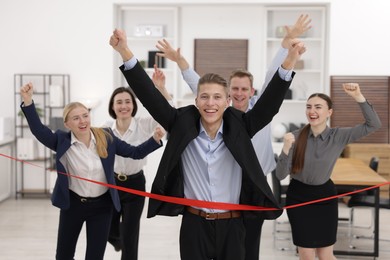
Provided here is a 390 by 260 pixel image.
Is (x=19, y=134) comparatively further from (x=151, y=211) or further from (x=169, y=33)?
(x=151, y=211)

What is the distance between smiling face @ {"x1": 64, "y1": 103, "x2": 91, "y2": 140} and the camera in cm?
399

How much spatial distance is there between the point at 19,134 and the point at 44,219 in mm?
1860

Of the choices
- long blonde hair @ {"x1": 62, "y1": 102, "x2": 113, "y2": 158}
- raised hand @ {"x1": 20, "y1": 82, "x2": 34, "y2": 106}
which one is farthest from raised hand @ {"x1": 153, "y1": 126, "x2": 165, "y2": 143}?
raised hand @ {"x1": 20, "y1": 82, "x2": 34, "y2": 106}

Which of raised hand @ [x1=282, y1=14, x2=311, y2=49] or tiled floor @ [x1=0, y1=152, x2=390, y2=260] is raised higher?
raised hand @ [x1=282, y1=14, x2=311, y2=49]

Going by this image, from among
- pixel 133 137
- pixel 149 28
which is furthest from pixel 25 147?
pixel 133 137

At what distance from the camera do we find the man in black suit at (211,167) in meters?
2.91

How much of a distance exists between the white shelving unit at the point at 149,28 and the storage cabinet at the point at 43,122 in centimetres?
90

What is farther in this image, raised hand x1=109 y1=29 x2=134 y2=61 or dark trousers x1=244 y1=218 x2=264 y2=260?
dark trousers x1=244 y1=218 x2=264 y2=260

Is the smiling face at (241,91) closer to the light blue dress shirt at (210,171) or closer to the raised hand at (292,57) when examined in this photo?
the light blue dress shirt at (210,171)

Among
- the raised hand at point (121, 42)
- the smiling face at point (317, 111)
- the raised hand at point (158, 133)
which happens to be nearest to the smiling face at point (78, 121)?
the raised hand at point (158, 133)

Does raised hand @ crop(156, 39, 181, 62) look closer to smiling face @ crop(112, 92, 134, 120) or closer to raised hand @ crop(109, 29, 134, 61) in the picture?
raised hand @ crop(109, 29, 134, 61)

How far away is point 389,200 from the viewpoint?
6.36 meters

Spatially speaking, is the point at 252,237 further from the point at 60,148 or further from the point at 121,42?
the point at 121,42

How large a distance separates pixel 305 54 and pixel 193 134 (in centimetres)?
621
